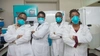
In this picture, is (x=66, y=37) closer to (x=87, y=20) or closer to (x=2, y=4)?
(x=87, y=20)

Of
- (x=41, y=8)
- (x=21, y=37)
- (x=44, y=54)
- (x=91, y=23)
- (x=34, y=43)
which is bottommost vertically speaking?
(x=44, y=54)

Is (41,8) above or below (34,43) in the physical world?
above

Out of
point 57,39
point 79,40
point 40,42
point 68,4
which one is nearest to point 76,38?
point 79,40

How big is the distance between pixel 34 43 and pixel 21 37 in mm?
307

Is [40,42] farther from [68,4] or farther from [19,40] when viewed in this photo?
[68,4]

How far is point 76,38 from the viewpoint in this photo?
5.78 ft

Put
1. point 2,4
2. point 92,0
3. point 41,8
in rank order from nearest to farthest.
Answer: point 92,0 → point 2,4 → point 41,8

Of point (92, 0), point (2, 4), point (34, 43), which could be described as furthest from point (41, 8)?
point (34, 43)

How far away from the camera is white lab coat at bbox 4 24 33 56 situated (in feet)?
6.32

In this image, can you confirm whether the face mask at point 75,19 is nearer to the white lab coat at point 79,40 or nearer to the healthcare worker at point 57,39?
the white lab coat at point 79,40

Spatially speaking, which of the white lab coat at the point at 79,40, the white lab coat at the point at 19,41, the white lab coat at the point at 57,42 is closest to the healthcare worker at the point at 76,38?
the white lab coat at the point at 79,40

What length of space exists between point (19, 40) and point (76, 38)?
0.88 metres

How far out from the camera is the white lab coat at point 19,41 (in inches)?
75.9

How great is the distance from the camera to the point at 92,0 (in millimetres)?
3207
